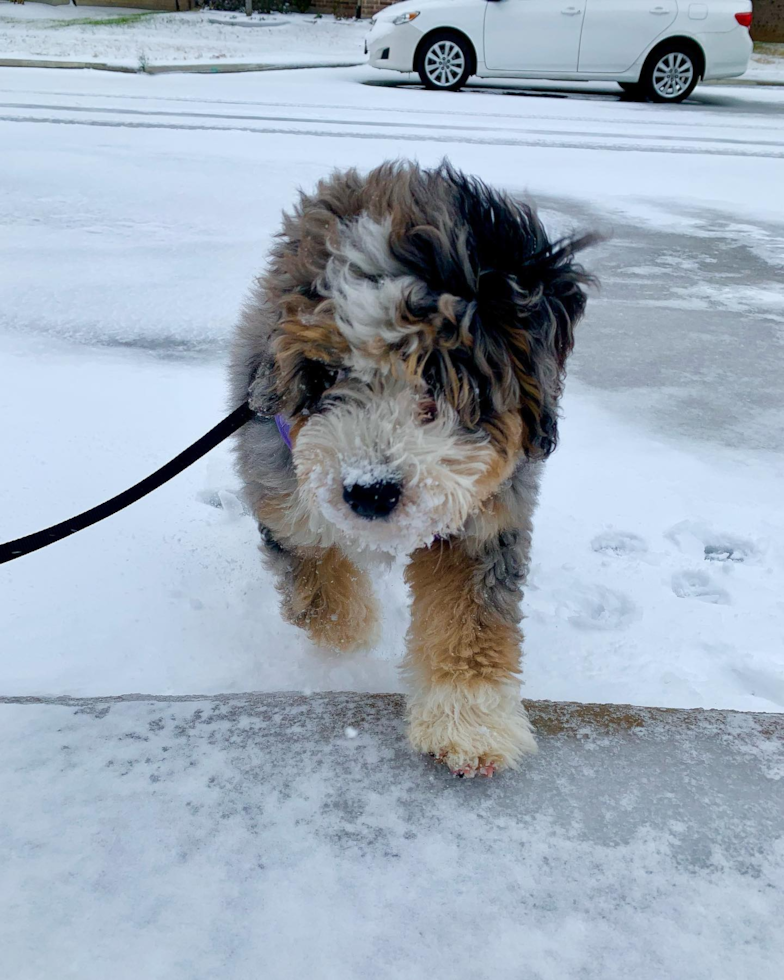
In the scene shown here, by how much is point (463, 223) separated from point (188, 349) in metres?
3.10

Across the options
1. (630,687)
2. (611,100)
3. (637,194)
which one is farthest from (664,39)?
(630,687)

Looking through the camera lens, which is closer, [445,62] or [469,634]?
[469,634]

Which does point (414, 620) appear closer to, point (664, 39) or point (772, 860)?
point (772, 860)

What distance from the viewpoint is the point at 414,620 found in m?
2.43

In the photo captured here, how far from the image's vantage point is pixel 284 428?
2201 mm

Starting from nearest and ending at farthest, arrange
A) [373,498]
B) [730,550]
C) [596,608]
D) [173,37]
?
[373,498] → [596,608] → [730,550] → [173,37]

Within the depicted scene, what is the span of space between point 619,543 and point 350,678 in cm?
124

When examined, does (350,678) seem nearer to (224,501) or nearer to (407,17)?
(224,501)

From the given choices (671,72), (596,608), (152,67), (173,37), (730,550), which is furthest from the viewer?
(173,37)

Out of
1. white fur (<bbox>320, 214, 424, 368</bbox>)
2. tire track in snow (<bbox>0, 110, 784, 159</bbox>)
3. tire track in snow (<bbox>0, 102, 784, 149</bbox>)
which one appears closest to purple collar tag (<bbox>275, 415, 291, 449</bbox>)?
white fur (<bbox>320, 214, 424, 368</bbox>)

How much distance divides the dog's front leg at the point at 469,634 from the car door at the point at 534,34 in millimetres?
12237

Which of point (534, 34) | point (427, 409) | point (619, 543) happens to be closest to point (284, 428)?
point (427, 409)

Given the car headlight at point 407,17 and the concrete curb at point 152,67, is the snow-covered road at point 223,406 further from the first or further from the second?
the concrete curb at point 152,67

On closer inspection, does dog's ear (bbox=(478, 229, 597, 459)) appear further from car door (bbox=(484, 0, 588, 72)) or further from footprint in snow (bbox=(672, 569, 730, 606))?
car door (bbox=(484, 0, 588, 72))
